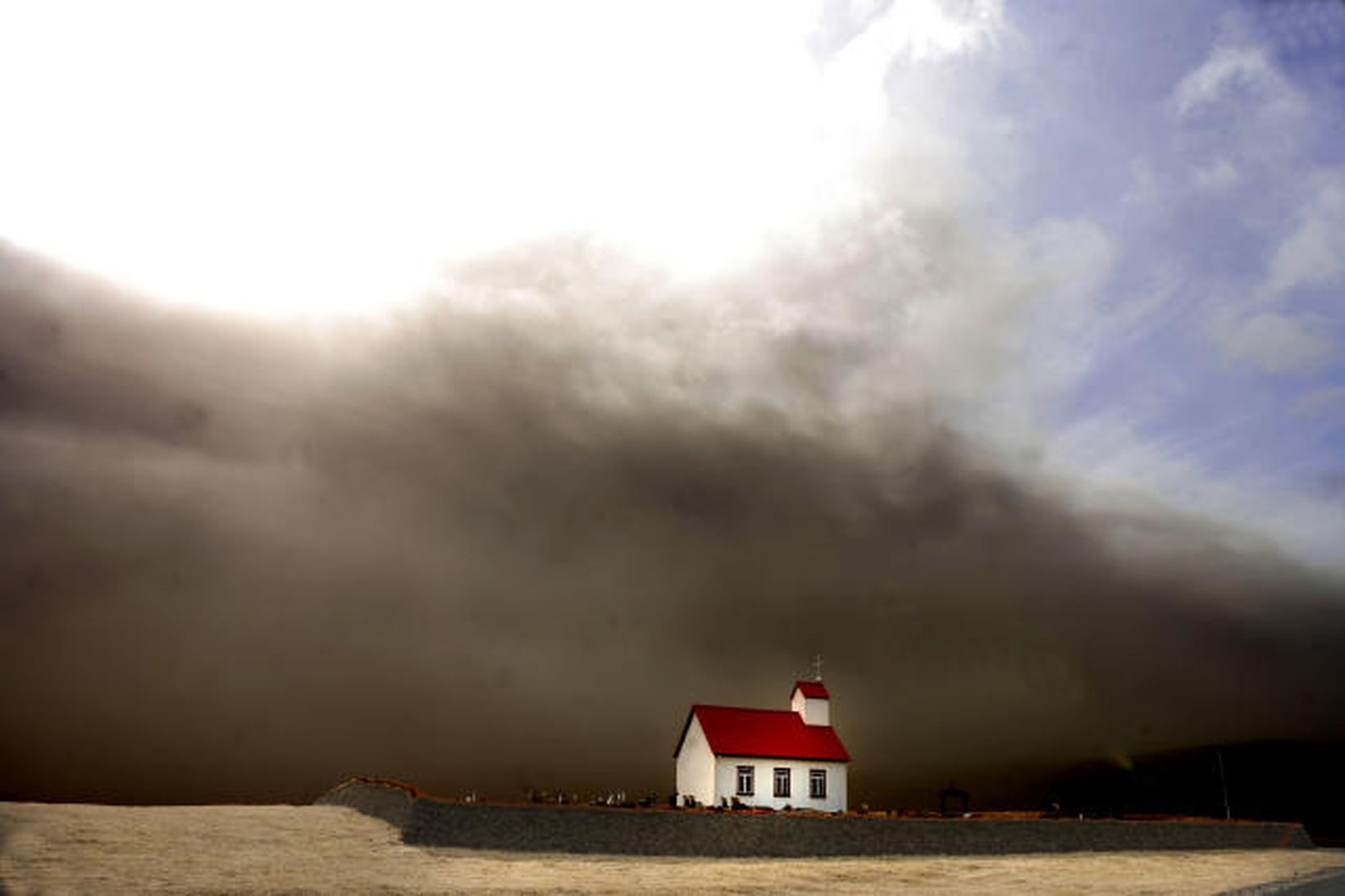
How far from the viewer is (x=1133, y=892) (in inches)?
1195

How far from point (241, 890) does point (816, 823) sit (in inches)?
882

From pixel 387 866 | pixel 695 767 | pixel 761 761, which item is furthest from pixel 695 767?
pixel 387 866

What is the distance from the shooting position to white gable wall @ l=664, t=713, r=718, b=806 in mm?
49594

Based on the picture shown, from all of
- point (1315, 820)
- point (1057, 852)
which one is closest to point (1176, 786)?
point (1315, 820)

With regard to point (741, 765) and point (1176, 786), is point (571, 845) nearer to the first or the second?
point (741, 765)

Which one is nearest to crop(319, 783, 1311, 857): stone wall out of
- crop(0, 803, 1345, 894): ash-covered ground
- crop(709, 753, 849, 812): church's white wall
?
crop(0, 803, 1345, 894): ash-covered ground

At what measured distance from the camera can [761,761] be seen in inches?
1971

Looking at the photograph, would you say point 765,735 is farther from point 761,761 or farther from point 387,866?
point 387,866

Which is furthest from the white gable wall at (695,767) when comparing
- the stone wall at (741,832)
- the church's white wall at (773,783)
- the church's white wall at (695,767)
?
the stone wall at (741,832)

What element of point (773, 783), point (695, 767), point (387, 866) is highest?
point (695, 767)

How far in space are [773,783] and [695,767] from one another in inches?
161

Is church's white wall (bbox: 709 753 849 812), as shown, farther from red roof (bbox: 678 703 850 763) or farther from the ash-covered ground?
the ash-covered ground

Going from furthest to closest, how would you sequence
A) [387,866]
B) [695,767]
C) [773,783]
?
1. [695,767]
2. [773,783]
3. [387,866]

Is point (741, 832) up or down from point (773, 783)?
down
